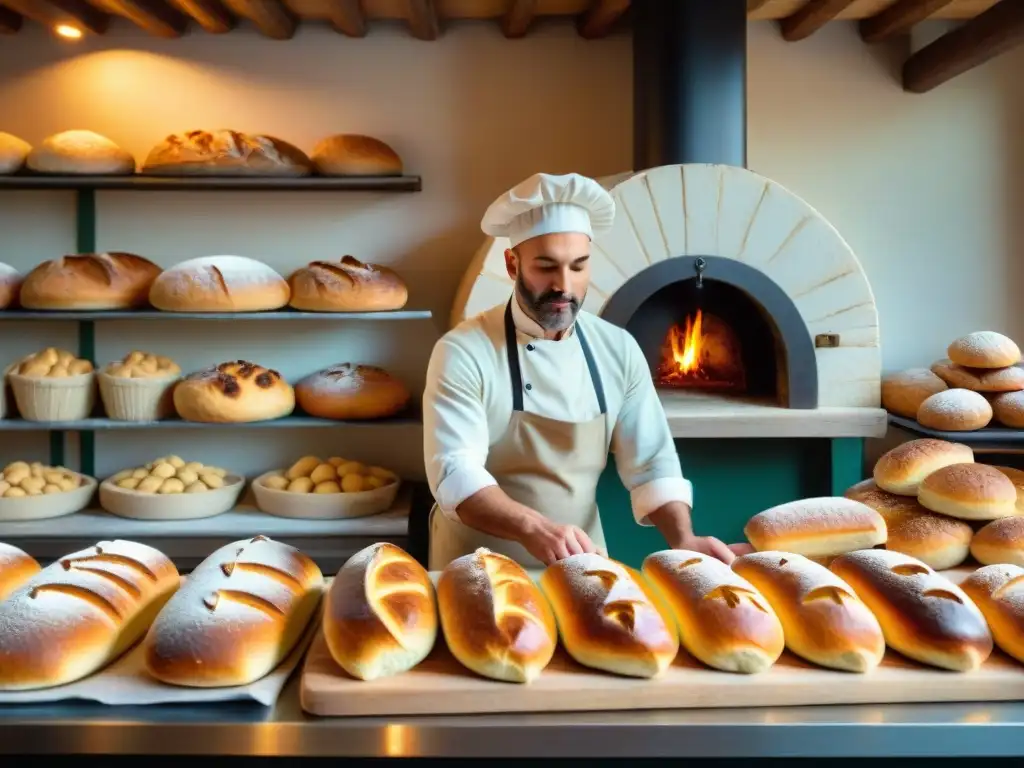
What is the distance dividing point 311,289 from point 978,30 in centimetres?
242

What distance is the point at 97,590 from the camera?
113cm

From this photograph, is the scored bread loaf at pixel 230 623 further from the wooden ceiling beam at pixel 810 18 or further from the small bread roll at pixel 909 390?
the wooden ceiling beam at pixel 810 18

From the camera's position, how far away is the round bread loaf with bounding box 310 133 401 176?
321 centimetres

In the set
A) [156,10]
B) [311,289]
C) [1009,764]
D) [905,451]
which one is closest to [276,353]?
[311,289]

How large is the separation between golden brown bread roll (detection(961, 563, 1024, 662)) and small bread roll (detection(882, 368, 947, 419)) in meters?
1.93

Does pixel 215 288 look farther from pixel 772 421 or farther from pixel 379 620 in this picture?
pixel 379 620

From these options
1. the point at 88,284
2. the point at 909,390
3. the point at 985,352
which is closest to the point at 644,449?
the point at 909,390

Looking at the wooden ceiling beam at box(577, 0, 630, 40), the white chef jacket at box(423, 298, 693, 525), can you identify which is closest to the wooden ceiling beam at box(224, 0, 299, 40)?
the wooden ceiling beam at box(577, 0, 630, 40)

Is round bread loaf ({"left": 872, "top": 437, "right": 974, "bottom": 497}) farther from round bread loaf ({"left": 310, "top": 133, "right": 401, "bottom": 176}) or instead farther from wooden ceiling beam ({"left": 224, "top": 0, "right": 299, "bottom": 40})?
wooden ceiling beam ({"left": 224, "top": 0, "right": 299, "bottom": 40})

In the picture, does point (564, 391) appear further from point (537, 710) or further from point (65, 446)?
point (65, 446)

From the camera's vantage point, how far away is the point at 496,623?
1037mm

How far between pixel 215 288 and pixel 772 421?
189 centimetres

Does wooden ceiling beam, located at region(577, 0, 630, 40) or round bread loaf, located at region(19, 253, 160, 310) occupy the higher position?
wooden ceiling beam, located at region(577, 0, 630, 40)

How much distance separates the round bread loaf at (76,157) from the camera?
10.3 ft
